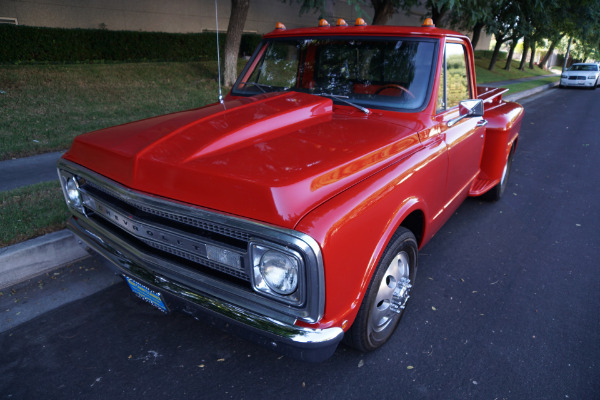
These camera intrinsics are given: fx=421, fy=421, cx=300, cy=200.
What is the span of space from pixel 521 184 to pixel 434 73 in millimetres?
3862

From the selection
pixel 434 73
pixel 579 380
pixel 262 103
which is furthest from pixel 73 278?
pixel 579 380

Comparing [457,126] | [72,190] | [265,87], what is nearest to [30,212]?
[72,190]

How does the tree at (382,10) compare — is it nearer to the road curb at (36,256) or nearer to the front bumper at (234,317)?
the road curb at (36,256)

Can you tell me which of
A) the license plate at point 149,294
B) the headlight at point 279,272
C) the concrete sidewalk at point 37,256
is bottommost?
the concrete sidewalk at point 37,256

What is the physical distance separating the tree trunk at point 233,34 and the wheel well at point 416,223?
30.1 feet

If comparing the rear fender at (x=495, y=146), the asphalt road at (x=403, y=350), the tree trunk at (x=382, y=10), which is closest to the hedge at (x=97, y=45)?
the tree trunk at (x=382, y=10)

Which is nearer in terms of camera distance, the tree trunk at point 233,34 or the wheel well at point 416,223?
the wheel well at point 416,223

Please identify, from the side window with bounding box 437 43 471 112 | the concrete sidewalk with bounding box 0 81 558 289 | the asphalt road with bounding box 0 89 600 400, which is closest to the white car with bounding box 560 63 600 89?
the asphalt road with bounding box 0 89 600 400

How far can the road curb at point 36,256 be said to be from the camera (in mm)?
3297

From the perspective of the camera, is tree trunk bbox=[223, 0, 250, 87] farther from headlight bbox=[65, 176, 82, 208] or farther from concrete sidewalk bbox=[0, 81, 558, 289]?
headlight bbox=[65, 176, 82, 208]

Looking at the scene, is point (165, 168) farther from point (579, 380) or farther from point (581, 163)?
point (581, 163)

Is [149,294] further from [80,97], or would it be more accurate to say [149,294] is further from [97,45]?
[97,45]

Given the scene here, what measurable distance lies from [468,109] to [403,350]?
1.84m

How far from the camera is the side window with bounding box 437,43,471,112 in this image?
3.27 m
